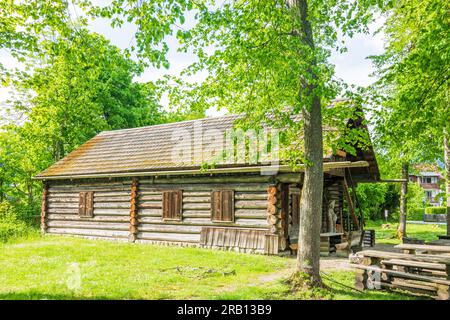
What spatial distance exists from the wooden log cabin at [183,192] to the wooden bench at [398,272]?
394cm

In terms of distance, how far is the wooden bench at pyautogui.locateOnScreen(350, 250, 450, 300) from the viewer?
743 centimetres

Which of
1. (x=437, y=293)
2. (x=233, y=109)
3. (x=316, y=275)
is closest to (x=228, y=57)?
(x=233, y=109)

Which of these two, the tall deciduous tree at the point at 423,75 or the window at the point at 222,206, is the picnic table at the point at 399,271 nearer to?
the tall deciduous tree at the point at 423,75

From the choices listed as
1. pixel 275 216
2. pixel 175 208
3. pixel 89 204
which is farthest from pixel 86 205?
pixel 275 216

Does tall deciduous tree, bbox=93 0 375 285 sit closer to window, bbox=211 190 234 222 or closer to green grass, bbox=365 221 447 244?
window, bbox=211 190 234 222

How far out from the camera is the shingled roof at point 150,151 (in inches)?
634

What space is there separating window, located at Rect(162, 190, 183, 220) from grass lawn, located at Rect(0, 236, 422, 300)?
8.48 feet

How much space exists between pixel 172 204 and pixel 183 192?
714 millimetres

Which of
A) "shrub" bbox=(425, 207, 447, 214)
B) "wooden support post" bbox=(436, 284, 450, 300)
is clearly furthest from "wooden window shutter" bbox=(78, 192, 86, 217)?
"shrub" bbox=(425, 207, 447, 214)

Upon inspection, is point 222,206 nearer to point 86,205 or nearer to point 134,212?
point 134,212

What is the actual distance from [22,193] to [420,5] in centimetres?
2898

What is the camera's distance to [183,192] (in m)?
15.7

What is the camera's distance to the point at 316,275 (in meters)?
7.95

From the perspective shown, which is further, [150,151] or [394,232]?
[394,232]
